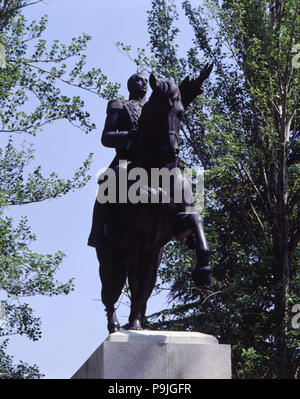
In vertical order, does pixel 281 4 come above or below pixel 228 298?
above

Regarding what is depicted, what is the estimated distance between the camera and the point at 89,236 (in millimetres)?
9125

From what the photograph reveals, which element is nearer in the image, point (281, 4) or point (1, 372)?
point (1, 372)

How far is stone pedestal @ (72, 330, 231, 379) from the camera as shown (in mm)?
7250

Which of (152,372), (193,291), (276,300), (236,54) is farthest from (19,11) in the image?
(152,372)

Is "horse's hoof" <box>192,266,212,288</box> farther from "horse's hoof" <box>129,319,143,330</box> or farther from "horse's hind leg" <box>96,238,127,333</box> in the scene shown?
"horse's hind leg" <box>96,238,127,333</box>

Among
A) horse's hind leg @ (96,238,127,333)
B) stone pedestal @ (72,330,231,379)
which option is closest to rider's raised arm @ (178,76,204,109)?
horse's hind leg @ (96,238,127,333)

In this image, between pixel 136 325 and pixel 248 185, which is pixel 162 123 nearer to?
pixel 136 325

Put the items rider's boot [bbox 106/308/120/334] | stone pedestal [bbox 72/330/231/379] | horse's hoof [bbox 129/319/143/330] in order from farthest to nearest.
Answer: rider's boot [bbox 106/308/120/334] < horse's hoof [bbox 129/319/143/330] < stone pedestal [bbox 72/330/231/379]

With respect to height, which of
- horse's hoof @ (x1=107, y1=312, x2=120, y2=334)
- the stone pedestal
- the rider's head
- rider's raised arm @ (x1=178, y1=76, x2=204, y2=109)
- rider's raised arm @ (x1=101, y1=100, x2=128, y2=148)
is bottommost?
the stone pedestal

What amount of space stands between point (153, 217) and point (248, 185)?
13.0m

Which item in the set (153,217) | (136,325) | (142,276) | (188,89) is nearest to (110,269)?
(142,276)
